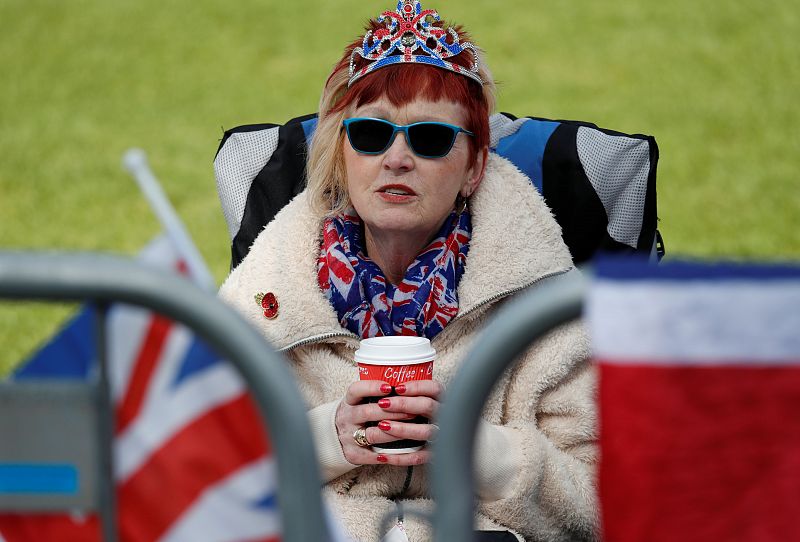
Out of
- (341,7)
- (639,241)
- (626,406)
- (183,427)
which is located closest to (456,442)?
(626,406)

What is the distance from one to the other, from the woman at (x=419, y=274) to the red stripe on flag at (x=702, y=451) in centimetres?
110

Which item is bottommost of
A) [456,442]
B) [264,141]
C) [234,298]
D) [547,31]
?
[456,442]

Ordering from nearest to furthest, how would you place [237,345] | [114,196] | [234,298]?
[237,345], [234,298], [114,196]

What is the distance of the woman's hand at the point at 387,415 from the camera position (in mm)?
2273

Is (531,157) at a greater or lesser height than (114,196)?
lesser

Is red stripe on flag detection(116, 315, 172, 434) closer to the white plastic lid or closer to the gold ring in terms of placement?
the white plastic lid

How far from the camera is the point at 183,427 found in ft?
4.68

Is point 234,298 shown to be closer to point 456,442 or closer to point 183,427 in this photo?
point 183,427

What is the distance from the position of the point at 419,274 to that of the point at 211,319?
4.70ft

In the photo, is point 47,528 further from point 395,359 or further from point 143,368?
point 395,359

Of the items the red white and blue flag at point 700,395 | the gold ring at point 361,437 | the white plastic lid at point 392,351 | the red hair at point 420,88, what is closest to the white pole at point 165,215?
the red white and blue flag at point 700,395

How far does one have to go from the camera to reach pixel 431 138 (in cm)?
262

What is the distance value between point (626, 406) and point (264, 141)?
217cm

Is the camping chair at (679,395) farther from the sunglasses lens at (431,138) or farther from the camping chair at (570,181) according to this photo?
the camping chair at (570,181)
